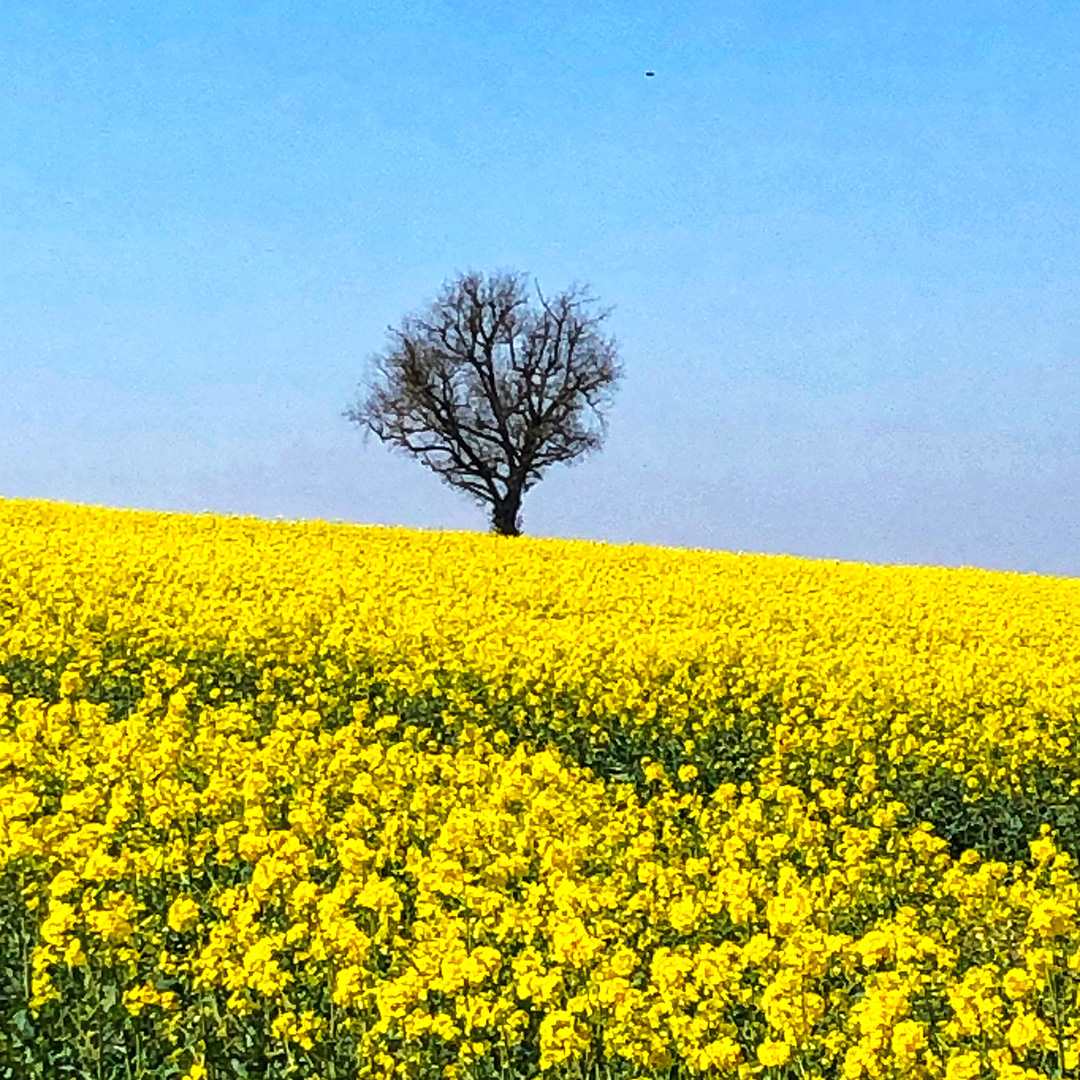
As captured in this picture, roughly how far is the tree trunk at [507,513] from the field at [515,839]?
29.7m

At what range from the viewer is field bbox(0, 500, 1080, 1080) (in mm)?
6660

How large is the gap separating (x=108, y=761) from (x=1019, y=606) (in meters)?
18.4

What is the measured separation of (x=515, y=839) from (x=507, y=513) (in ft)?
135

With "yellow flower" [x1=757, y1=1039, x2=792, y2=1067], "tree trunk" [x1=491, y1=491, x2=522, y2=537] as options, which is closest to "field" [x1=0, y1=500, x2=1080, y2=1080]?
"yellow flower" [x1=757, y1=1039, x2=792, y2=1067]

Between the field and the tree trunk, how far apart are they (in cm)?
2968

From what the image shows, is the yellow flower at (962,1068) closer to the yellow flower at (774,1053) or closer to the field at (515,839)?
the field at (515,839)

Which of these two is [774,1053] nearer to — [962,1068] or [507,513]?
[962,1068]

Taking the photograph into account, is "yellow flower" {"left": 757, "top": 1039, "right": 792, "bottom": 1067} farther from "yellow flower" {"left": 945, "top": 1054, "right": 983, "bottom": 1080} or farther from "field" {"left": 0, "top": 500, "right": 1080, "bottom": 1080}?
"yellow flower" {"left": 945, "top": 1054, "right": 983, "bottom": 1080}

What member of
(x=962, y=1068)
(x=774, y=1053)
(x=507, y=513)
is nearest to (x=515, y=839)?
(x=774, y=1053)

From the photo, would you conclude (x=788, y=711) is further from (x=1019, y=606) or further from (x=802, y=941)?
(x=1019, y=606)

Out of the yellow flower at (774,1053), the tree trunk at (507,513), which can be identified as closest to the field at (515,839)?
the yellow flower at (774,1053)

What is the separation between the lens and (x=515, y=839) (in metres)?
8.96

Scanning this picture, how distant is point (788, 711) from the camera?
47.4 ft

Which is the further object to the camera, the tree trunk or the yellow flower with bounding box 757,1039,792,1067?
the tree trunk
